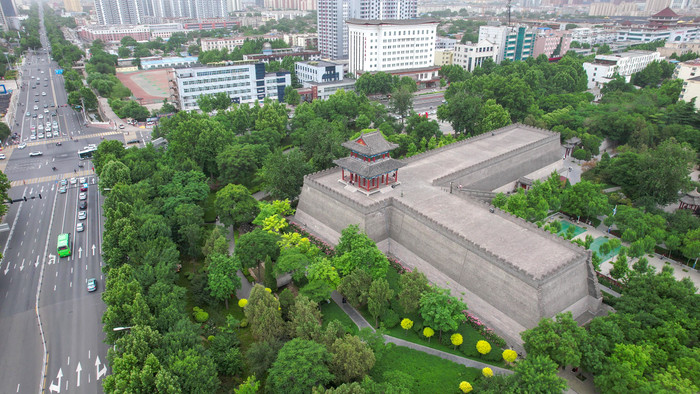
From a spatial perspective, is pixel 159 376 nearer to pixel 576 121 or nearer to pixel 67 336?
pixel 67 336

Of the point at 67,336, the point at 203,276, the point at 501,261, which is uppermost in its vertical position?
the point at 501,261

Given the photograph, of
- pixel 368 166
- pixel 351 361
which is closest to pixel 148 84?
pixel 368 166

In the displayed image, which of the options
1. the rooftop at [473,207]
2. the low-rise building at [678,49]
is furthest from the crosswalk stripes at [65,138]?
the low-rise building at [678,49]

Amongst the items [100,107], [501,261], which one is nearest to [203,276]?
[501,261]

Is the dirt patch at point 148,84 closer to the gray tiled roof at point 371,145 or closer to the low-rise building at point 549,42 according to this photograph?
the gray tiled roof at point 371,145

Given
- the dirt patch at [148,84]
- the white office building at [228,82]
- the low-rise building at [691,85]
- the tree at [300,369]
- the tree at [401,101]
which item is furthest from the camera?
the dirt patch at [148,84]

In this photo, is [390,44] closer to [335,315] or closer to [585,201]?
[585,201]
